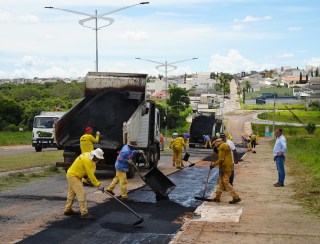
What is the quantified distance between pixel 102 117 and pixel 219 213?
8.68 m

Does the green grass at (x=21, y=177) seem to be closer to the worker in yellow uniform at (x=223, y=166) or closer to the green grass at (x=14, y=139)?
the worker in yellow uniform at (x=223, y=166)

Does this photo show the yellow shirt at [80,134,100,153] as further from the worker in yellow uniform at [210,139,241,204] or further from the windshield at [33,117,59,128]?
the windshield at [33,117,59,128]

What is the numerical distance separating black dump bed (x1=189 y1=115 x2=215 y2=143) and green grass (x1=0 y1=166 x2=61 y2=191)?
26397 millimetres

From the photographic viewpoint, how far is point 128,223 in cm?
1148

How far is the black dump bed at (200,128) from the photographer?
48.0 metres

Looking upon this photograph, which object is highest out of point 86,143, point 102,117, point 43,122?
point 102,117

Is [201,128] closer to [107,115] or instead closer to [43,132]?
[43,132]

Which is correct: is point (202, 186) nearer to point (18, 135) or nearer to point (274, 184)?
point (274, 184)

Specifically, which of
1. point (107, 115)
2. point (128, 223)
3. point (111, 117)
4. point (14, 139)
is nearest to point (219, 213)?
point (128, 223)

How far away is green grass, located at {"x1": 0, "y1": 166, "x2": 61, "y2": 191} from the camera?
17622 millimetres

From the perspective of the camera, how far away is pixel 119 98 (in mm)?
21047

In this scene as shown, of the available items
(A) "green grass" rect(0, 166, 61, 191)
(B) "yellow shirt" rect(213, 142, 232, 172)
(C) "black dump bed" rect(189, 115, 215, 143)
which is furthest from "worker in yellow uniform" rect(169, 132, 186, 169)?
(C) "black dump bed" rect(189, 115, 215, 143)

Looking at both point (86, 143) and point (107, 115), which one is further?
point (107, 115)

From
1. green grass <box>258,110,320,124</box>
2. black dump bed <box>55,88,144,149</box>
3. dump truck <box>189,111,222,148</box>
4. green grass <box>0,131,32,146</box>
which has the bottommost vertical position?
green grass <box>258,110,320,124</box>
